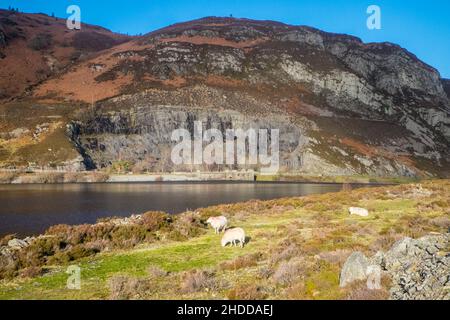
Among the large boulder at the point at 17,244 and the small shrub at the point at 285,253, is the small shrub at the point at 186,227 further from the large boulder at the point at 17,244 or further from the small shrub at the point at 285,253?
the large boulder at the point at 17,244

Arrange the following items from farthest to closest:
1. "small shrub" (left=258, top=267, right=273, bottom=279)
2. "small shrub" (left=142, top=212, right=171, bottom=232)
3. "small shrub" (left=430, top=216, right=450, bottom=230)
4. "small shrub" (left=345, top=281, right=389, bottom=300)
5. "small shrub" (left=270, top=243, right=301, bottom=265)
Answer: "small shrub" (left=142, top=212, right=171, bottom=232) < "small shrub" (left=430, top=216, right=450, bottom=230) < "small shrub" (left=270, top=243, right=301, bottom=265) < "small shrub" (left=258, top=267, right=273, bottom=279) < "small shrub" (left=345, top=281, right=389, bottom=300)

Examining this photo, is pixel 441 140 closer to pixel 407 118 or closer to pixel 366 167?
pixel 407 118

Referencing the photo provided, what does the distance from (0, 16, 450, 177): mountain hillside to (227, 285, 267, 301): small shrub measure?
115111mm

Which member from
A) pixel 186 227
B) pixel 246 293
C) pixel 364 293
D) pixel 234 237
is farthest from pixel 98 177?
pixel 364 293

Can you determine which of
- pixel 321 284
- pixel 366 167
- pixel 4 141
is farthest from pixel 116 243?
pixel 366 167

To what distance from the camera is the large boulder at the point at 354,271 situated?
41.0ft

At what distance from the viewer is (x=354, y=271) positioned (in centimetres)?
1264

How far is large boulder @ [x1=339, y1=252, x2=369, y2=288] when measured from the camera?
12.5 metres

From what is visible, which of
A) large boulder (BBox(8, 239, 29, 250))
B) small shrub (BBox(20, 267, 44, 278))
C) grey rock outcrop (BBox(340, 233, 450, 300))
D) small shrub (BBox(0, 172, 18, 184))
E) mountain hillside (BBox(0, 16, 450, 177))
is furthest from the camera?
mountain hillside (BBox(0, 16, 450, 177))

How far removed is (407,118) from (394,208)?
174 m

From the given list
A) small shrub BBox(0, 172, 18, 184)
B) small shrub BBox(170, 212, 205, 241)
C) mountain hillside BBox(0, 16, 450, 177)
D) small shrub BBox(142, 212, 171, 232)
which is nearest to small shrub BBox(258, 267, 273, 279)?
small shrub BBox(170, 212, 205, 241)

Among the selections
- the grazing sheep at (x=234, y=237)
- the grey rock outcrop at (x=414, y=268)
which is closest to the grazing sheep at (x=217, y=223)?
the grazing sheep at (x=234, y=237)

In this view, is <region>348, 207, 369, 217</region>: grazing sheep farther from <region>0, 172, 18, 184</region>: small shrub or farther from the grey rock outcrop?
<region>0, 172, 18, 184</region>: small shrub

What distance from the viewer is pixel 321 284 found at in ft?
42.2
